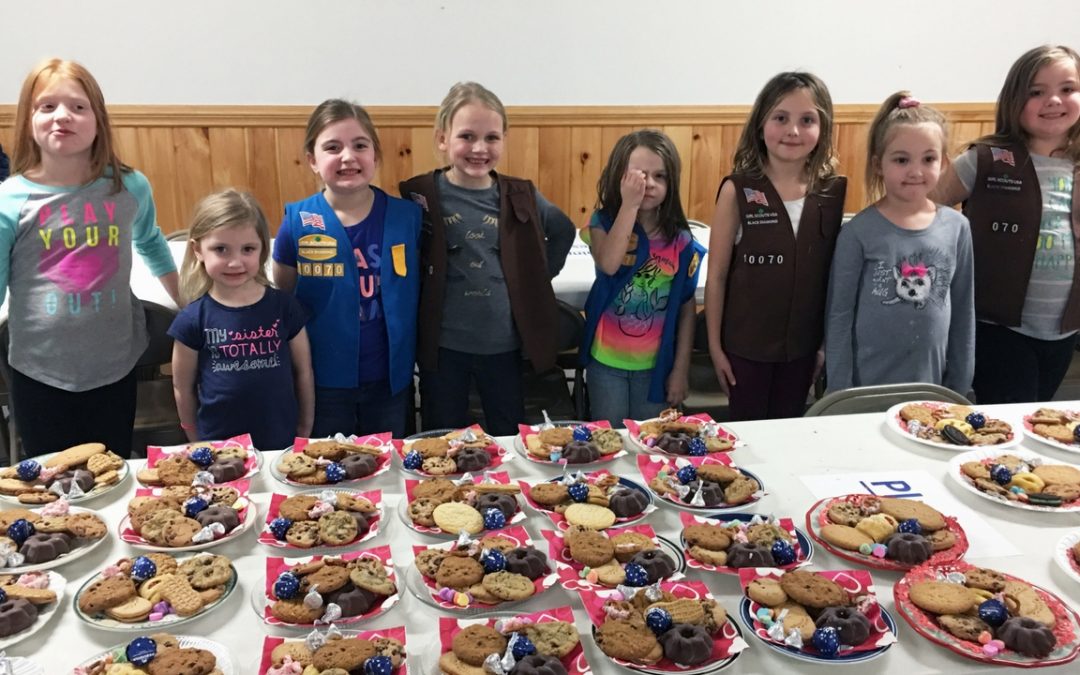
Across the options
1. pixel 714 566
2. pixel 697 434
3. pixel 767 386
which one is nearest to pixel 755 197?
pixel 767 386

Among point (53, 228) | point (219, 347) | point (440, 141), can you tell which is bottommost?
point (219, 347)

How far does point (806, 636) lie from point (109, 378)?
1.75 meters

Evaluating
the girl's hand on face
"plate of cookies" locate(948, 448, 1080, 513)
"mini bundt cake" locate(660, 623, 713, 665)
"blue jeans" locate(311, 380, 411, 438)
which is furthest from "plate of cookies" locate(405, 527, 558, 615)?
the girl's hand on face

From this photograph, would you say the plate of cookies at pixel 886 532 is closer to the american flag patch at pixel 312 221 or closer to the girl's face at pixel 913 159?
the girl's face at pixel 913 159

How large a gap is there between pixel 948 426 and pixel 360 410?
1460 mm

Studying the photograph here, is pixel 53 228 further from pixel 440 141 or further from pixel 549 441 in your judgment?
pixel 549 441

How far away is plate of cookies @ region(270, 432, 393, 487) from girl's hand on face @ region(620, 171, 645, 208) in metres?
0.94

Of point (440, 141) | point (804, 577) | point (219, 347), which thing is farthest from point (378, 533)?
point (440, 141)

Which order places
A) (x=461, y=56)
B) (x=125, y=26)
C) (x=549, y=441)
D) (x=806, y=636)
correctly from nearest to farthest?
1. (x=806, y=636)
2. (x=549, y=441)
3. (x=125, y=26)
4. (x=461, y=56)

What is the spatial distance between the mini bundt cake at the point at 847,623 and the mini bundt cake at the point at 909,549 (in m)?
0.18

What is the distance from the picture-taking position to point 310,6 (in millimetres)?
3852

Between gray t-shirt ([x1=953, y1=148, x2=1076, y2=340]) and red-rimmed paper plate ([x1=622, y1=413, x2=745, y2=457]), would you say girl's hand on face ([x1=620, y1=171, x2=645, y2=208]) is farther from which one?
gray t-shirt ([x1=953, y1=148, x2=1076, y2=340])

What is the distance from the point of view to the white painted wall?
3781mm

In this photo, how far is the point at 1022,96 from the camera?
232 cm
